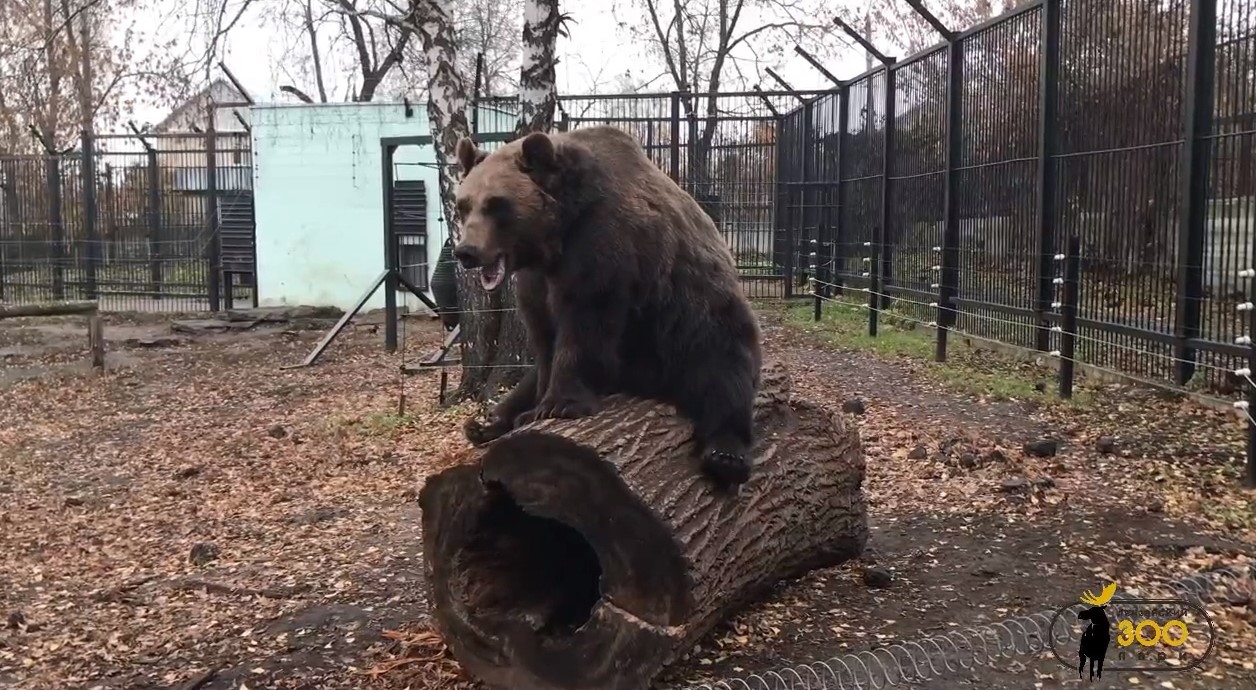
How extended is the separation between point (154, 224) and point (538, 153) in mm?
16567

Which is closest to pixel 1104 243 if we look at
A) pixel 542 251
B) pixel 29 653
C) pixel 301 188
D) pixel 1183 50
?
pixel 1183 50

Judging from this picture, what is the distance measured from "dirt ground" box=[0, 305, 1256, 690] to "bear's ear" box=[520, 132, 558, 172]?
1.88 meters

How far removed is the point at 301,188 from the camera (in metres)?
17.8

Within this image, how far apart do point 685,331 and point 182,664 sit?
8.33 feet

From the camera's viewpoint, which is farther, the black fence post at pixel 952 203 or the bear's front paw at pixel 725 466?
the black fence post at pixel 952 203

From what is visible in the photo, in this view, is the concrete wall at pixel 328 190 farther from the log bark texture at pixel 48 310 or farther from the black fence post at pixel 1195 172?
the black fence post at pixel 1195 172

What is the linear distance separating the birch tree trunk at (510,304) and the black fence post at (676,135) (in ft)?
28.0

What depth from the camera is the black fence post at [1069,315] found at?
885 centimetres

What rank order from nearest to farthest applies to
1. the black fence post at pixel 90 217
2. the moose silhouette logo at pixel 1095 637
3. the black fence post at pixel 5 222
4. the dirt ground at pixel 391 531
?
the moose silhouette logo at pixel 1095 637 < the dirt ground at pixel 391 531 < the black fence post at pixel 90 217 < the black fence post at pixel 5 222

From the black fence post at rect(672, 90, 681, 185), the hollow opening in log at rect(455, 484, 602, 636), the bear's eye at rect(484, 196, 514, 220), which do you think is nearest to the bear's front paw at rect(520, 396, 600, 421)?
the hollow opening in log at rect(455, 484, 602, 636)

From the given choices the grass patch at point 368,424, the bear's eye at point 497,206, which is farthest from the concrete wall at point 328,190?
the bear's eye at point 497,206

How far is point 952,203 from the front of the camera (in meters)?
11.5

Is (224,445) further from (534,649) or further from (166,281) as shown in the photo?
(166,281)

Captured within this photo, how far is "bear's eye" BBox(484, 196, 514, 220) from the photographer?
13.4 feet
